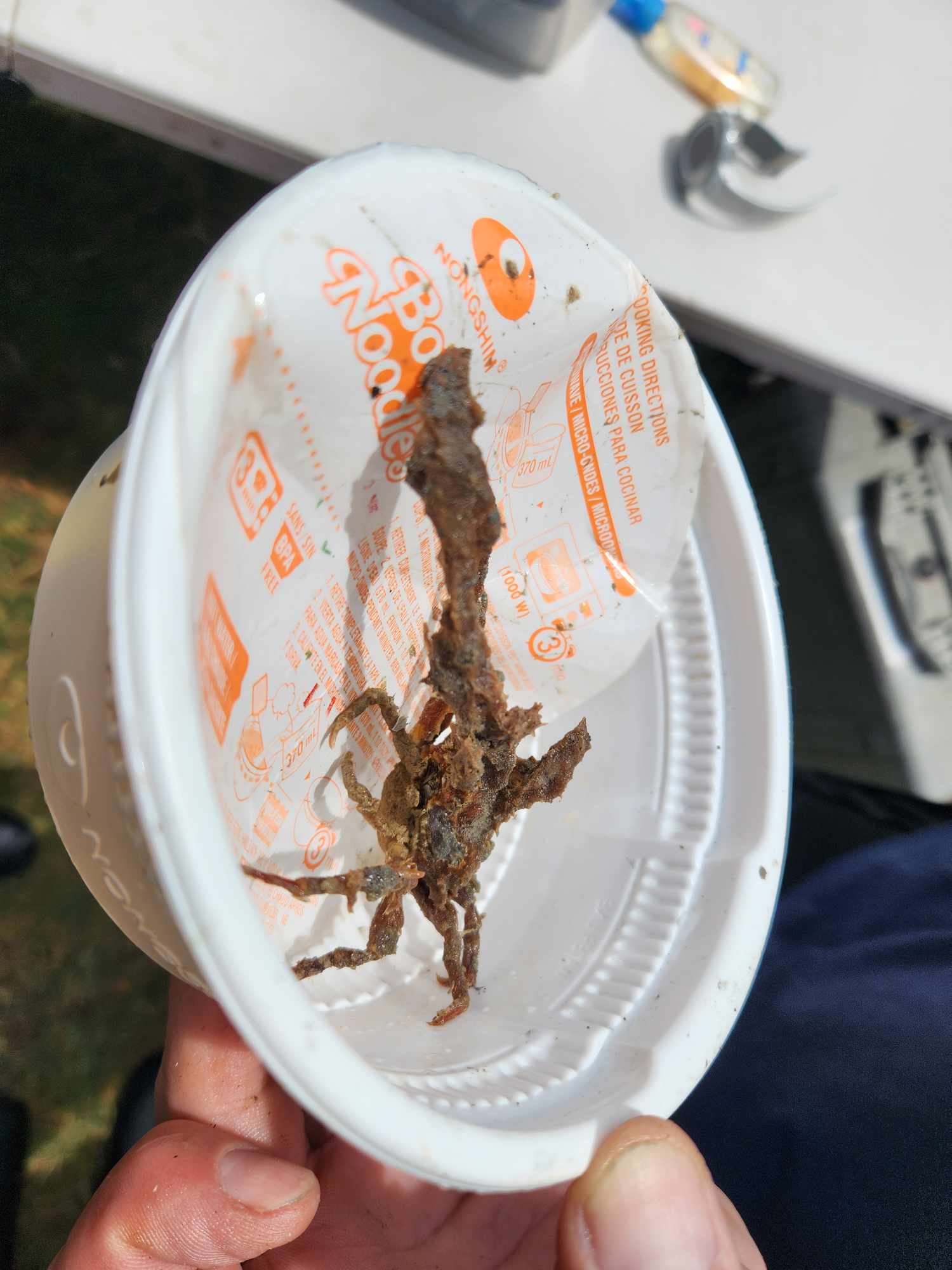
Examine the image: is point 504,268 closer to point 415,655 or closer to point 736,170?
point 415,655

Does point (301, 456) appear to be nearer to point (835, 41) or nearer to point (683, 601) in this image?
point (683, 601)

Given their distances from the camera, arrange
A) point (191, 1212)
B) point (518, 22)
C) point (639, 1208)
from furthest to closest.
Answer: point (518, 22)
point (191, 1212)
point (639, 1208)

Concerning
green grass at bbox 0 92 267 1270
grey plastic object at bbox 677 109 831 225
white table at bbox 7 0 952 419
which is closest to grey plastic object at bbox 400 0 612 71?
white table at bbox 7 0 952 419

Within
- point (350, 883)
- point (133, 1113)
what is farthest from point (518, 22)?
point (133, 1113)

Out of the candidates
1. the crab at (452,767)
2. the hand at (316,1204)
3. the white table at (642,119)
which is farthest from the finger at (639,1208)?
the white table at (642,119)

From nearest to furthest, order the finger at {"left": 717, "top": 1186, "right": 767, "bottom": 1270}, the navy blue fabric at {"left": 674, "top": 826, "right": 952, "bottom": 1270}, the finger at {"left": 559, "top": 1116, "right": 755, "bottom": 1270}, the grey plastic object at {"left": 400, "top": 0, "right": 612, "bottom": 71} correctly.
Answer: the finger at {"left": 559, "top": 1116, "right": 755, "bottom": 1270} < the finger at {"left": 717, "top": 1186, "right": 767, "bottom": 1270} < the grey plastic object at {"left": 400, "top": 0, "right": 612, "bottom": 71} < the navy blue fabric at {"left": 674, "top": 826, "right": 952, "bottom": 1270}

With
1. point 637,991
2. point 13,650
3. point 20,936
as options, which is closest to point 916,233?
point 637,991

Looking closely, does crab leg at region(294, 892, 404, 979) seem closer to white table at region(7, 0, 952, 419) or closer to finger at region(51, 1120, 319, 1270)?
finger at region(51, 1120, 319, 1270)
